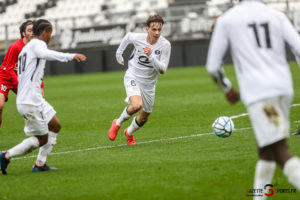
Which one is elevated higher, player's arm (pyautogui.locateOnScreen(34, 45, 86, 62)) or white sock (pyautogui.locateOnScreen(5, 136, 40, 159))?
player's arm (pyautogui.locateOnScreen(34, 45, 86, 62))

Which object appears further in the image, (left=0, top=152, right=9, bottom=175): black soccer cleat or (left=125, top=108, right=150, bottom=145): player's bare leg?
(left=125, top=108, right=150, bottom=145): player's bare leg

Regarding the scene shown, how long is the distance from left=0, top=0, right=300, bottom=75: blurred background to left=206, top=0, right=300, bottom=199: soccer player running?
24135 mm

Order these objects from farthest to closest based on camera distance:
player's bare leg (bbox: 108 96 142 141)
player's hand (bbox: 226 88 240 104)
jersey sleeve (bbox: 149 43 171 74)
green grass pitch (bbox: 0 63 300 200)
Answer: player's bare leg (bbox: 108 96 142 141) < jersey sleeve (bbox: 149 43 171 74) < green grass pitch (bbox: 0 63 300 200) < player's hand (bbox: 226 88 240 104)

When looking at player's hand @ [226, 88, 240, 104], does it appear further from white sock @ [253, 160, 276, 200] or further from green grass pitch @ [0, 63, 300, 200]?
green grass pitch @ [0, 63, 300, 200]

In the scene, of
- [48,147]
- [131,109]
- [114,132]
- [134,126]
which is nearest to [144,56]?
[131,109]

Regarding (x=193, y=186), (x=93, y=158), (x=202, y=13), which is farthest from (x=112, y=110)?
(x=202, y=13)

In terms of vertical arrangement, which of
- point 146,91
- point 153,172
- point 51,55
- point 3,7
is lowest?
point 3,7

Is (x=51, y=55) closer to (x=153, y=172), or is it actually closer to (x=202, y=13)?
(x=153, y=172)

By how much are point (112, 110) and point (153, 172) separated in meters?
8.04

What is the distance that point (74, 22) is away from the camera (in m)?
32.4

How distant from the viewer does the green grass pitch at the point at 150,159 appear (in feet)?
19.7

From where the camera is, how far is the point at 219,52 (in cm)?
473

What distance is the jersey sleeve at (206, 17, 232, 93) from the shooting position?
15.4ft

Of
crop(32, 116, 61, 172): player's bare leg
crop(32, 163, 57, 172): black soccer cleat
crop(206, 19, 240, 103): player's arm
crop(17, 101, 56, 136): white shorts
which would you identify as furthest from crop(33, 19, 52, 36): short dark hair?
crop(206, 19, 240, 103): player's arm
